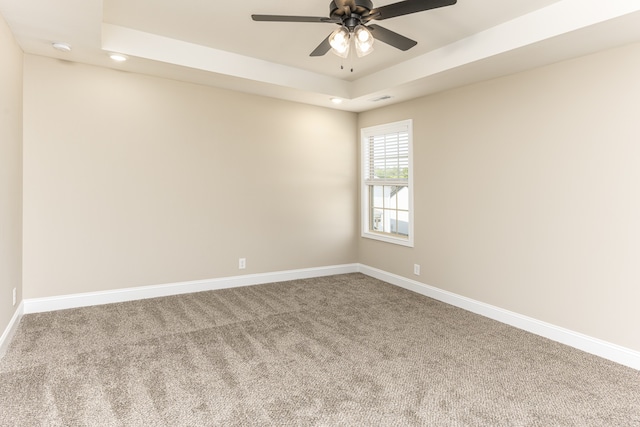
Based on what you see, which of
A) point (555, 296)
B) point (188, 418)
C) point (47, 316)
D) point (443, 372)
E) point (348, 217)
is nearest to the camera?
point (188, 418)

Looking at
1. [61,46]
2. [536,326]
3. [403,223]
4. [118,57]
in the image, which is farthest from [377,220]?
[61,46]

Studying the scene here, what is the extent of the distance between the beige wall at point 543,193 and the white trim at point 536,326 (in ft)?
0.19

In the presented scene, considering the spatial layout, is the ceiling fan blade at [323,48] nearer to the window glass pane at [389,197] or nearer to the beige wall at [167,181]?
the beige wall at [167,181]

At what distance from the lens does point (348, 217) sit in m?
5.58

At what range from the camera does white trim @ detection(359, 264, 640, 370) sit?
9.13ft

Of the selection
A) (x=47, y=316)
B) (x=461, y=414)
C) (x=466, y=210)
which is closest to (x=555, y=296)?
(x=466, y=210)

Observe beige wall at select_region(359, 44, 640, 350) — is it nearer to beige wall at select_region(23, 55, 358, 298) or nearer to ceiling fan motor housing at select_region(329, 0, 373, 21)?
beige wall at select_region(23, 55, 358, 298)

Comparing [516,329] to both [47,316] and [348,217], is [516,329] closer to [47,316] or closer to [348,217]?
[348,217]

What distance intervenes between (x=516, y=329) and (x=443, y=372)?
129 cm

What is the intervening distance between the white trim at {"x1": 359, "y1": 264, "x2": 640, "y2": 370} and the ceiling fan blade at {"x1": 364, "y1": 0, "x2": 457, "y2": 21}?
2763 millimetres

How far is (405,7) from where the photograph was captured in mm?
2256

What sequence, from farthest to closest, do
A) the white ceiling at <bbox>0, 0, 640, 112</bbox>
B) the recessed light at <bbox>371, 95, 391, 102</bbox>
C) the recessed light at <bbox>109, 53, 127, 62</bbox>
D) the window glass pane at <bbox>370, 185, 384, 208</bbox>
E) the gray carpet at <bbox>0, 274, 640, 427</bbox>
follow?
the window glass pane at <bbox>370, 185, 384, 208</bbox> → the recessed light at <bbox>371, 95, 391, 102</bbox> → the recessed light at <bbox>109, 53, 127, 62</bbox> → the white ceiling at <bbox>0, 0, 640, 112</bbox> → the gray carpet at <bbox>0, 274, 640, 427</bbox>

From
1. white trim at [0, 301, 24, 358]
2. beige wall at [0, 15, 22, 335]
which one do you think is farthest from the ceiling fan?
white trim at [0, 301, 24, 358]

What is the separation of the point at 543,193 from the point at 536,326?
3.91ft
